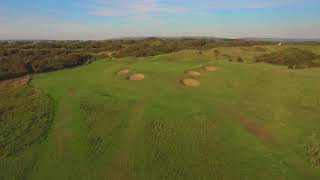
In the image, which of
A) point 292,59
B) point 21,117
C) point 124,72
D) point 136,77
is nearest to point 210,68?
point 136,77

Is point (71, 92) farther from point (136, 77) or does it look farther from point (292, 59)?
point (292, 59)

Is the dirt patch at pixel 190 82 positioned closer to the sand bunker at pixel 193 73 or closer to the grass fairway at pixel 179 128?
the grass fairway at pixel 179 128

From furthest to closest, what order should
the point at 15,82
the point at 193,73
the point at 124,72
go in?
the point at 124,72, the point at 193,73, the point at 15,82

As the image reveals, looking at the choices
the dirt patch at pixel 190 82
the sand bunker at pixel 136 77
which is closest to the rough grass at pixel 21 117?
the sand bunker at pixel 136 77

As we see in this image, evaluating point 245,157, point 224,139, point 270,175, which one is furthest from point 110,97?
point 270,175

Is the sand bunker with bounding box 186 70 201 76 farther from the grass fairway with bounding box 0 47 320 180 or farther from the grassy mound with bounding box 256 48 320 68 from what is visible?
the grassy mound with bounding box 256 48 320 68

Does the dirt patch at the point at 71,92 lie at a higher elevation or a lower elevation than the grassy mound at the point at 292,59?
higher

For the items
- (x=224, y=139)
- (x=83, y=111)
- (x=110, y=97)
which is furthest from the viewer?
(x=110, y=97)

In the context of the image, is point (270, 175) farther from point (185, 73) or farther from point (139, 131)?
point (185, 73)
